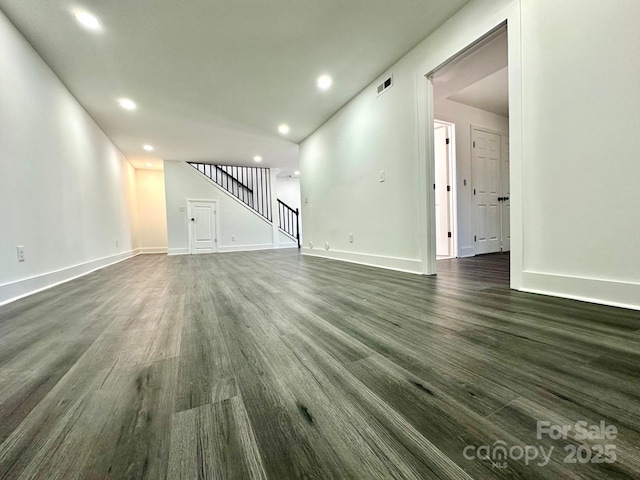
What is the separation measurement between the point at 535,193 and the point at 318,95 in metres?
2.90

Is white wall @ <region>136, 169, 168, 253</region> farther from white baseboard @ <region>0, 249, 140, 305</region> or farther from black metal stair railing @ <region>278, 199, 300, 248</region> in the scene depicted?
white baseboard @ <region>0, 249, 140, 305</region>

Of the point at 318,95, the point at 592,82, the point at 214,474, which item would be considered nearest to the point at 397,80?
the point at 318,95

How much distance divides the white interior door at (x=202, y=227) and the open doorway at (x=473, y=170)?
5743mm

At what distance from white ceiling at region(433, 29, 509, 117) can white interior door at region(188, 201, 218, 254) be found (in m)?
6.02

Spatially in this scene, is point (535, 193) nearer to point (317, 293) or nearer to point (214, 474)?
point (317, 293)

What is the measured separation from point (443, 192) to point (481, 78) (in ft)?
5.14

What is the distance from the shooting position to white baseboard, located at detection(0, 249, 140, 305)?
77.8 inches

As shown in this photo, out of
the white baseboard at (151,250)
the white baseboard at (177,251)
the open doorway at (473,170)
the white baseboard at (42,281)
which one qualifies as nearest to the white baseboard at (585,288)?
the open doorway at (473,170)

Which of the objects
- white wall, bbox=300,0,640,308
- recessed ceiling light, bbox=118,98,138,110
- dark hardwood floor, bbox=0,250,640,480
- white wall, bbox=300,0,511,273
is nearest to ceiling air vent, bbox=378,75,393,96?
white wall, bbox=300,0,511,273

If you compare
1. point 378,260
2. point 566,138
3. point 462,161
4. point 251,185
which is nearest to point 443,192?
point 462,161

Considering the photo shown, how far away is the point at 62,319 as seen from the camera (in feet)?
5.04

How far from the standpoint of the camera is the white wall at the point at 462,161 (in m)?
3.93

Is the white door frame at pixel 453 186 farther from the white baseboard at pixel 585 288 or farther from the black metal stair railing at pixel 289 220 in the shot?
the black metal stair railing at pixel 289 220

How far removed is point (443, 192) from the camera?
4.08 meters
